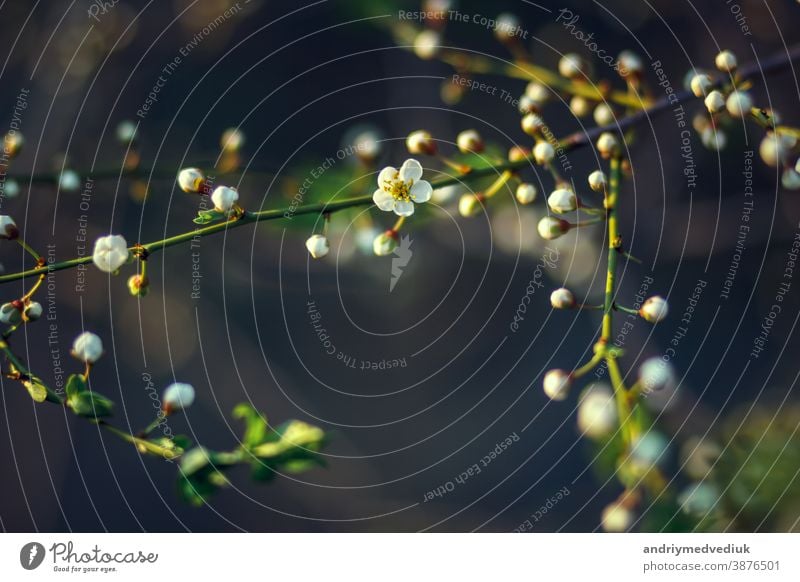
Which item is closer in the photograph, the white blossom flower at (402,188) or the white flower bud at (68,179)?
the white blossom flower at (402,188)

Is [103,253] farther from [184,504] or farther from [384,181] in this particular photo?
[184,504]

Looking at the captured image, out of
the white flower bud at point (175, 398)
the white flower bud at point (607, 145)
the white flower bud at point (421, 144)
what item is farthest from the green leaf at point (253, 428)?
the white flower bud at point (607, 145)

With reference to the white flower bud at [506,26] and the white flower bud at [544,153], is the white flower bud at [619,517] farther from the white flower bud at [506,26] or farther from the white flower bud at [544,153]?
the white flower bud at [506,26]

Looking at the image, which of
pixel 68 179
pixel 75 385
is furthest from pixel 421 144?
pixel 68 179

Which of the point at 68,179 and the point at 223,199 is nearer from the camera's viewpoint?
the point at 223,199

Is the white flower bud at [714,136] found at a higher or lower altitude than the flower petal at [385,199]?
higher

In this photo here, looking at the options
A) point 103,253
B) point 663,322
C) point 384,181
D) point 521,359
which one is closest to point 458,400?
point 521,359

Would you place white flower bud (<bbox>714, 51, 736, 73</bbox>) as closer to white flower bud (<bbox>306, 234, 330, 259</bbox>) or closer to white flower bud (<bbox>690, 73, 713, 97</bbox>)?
white flower bud (<bbox>690, 73, 713, 97</bbox>)

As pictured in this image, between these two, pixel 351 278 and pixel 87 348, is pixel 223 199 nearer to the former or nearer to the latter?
pixel 87 348

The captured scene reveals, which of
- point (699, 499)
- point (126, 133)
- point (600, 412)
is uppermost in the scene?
point (126, 133)
